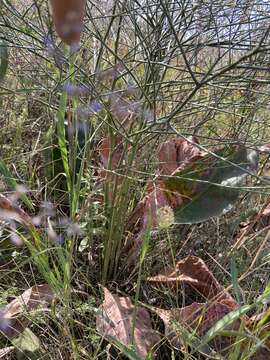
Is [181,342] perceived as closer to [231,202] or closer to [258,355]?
[258,355]

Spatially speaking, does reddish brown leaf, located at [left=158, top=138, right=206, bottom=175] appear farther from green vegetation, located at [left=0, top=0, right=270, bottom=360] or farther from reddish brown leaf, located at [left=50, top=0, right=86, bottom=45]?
reddish brown leaf, located at [left=50, top=0, right=86, bottom=45]

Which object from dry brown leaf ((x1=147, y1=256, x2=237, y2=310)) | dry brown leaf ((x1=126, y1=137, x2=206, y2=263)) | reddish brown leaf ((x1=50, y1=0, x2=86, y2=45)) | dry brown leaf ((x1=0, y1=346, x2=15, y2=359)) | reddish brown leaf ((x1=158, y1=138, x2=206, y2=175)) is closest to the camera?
reddish brown leaf ((x1=50, y1=0, x2=86, y2=45))

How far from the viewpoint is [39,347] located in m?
1.07

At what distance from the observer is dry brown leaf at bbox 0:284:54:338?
108 cm

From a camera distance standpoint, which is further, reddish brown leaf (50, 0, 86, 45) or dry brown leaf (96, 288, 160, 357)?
dry brown leaf (96, 288, 160, 357)

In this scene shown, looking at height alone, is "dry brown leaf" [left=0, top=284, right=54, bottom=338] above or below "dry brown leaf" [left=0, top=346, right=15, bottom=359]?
above

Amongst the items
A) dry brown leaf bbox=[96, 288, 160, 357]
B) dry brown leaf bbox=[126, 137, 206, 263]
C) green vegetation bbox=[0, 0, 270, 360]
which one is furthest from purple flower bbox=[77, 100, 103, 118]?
dry brown leaf bbox=[96, 288, 160, 357]

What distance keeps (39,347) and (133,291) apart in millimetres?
318

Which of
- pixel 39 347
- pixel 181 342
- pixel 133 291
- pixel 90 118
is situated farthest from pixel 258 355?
pixel 90 118

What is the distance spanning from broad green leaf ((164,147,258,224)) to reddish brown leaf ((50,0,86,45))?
2.31 ft

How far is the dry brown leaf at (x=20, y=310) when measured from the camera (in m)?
1.08

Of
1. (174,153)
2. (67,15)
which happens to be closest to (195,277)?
(174,153)

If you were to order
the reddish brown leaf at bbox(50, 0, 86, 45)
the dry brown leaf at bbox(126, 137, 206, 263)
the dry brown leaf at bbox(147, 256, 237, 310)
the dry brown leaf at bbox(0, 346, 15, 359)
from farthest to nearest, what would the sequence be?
the dry brown leaf at bbox(126, 137, 206, 263) → the dry brown leaf at bbox(147, 256, 237, 310) → the dry brown leaf at bbox(0, 346, 15, 359) → the reddish brown leaf at bbox(50, 0, 86, 45)

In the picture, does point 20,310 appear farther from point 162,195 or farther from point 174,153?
point 174,153
